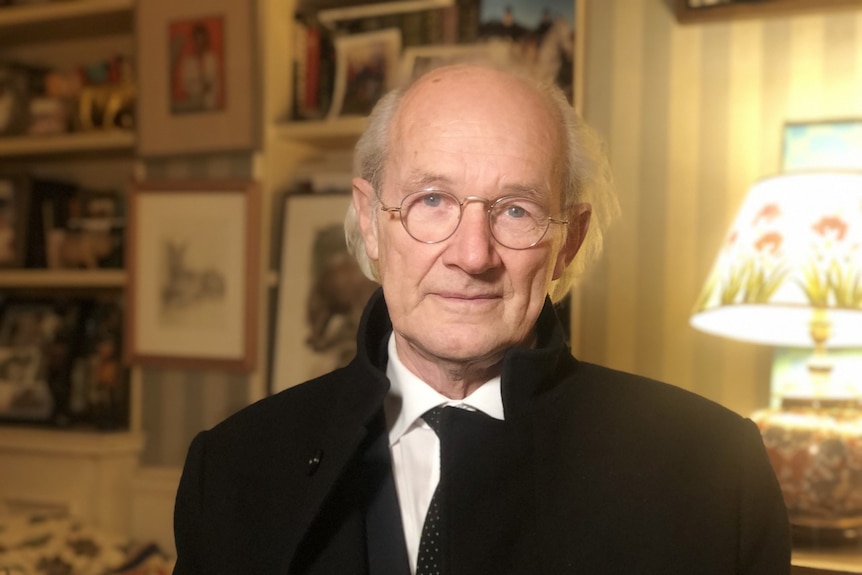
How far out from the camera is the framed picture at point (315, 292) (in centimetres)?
209

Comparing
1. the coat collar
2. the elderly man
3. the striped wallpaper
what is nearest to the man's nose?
the elderly man

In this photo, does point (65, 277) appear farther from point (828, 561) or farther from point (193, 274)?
point (828, 561)

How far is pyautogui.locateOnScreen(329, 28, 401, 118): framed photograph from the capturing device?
207 cm

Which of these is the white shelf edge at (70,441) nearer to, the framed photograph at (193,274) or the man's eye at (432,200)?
the framed photograph at (193,274)

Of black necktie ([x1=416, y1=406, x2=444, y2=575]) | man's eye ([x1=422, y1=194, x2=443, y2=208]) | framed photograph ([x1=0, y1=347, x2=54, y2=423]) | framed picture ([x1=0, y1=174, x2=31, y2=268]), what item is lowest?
framed photograph ([x1=0, y1=347, x2=54, y2=423])

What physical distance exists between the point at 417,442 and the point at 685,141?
1.13 metres

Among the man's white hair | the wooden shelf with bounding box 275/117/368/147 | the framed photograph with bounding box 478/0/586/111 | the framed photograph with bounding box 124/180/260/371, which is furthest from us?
the framed photograph with bounding box 124/180/260/371

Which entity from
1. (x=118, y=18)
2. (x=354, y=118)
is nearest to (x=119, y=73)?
(x=118, y=18)

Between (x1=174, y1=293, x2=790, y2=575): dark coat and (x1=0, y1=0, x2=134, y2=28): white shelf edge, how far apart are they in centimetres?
158

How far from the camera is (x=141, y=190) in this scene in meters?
2.25

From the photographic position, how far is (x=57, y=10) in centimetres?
234

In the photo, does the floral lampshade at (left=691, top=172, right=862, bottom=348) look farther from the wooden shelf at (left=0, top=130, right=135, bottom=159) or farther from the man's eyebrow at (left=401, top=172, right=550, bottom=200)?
the wooden shelf at (left=0, top=130, right=135, bottom=159)

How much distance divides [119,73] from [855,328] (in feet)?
6.19

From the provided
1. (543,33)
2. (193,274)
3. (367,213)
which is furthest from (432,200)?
(193,274)
